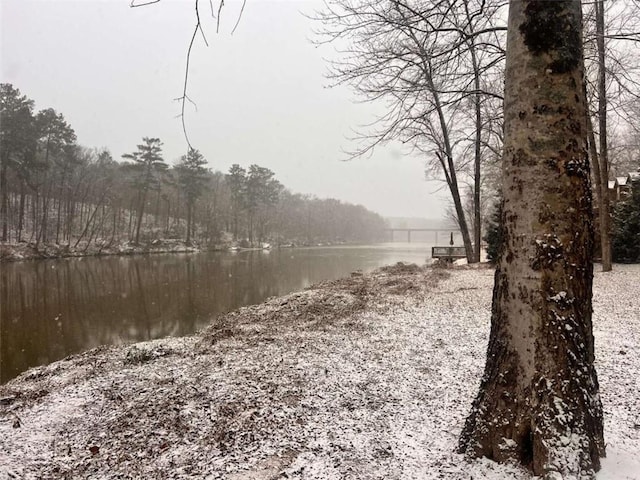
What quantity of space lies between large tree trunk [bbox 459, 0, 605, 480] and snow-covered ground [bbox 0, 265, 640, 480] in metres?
0.24

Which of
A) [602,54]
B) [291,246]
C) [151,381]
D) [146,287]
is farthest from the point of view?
[291,246]

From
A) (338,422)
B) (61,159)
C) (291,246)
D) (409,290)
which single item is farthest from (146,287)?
(291,246)

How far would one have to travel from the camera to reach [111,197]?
161 feet

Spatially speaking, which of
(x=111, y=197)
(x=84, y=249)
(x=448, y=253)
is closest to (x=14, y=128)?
(x=84, y=249)

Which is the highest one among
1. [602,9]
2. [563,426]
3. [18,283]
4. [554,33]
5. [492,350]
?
[602,9]

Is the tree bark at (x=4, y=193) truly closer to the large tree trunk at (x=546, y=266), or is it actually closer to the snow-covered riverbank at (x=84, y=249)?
the snow-covered riverbank at (x=84, y=249)

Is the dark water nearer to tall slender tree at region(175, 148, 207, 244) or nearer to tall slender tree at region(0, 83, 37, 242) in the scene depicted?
tall slender tree at region(0, 83, 37, 242)

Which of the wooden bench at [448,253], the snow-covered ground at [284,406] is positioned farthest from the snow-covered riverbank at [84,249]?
the snow-covered ground at [284,406]

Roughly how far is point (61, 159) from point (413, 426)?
47.7m

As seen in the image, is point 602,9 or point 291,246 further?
point 291,246

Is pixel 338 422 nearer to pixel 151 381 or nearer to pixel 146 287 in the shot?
pixel 151 381

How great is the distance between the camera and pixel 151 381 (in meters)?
4.24

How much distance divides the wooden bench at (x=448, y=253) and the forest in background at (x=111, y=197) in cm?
3280

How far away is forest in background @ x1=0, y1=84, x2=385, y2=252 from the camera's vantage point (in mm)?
33531
